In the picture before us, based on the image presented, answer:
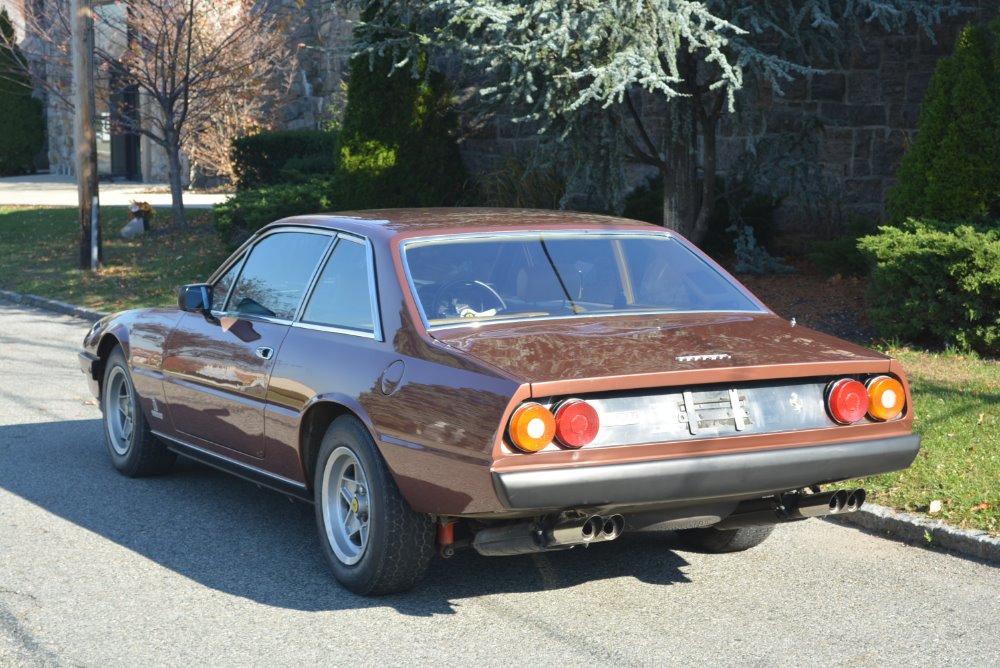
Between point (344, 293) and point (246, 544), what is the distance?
4.31 feet

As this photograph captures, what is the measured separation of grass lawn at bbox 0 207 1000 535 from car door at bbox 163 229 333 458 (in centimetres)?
307

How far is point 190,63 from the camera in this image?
21.7m

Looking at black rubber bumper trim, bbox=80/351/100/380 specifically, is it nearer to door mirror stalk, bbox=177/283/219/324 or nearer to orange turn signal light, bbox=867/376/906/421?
door mirror stalk, bbox=177/283/219/324

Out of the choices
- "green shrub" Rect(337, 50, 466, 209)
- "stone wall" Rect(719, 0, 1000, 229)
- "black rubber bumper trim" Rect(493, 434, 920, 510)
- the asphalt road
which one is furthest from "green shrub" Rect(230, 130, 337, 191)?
"black rubber bumper trim" Rect(493, 434, 920, 510)

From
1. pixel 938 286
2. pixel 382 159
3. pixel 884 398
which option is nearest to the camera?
pixel 884 398

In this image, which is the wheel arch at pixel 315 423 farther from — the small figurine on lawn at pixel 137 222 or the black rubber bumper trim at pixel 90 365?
the small figurine on lawn at pixel 137 222

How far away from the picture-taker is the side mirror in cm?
654

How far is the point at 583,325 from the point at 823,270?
851 cm

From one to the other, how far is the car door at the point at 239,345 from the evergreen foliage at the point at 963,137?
22.0ft

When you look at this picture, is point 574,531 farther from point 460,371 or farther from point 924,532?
point 924,532

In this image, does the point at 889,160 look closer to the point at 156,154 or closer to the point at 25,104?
the point at 156,154

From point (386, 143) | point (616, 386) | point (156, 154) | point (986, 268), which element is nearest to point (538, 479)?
point (616, 386)

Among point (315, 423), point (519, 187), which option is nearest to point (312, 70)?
→ point (519, 187)

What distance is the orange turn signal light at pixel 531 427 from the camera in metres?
4.53
